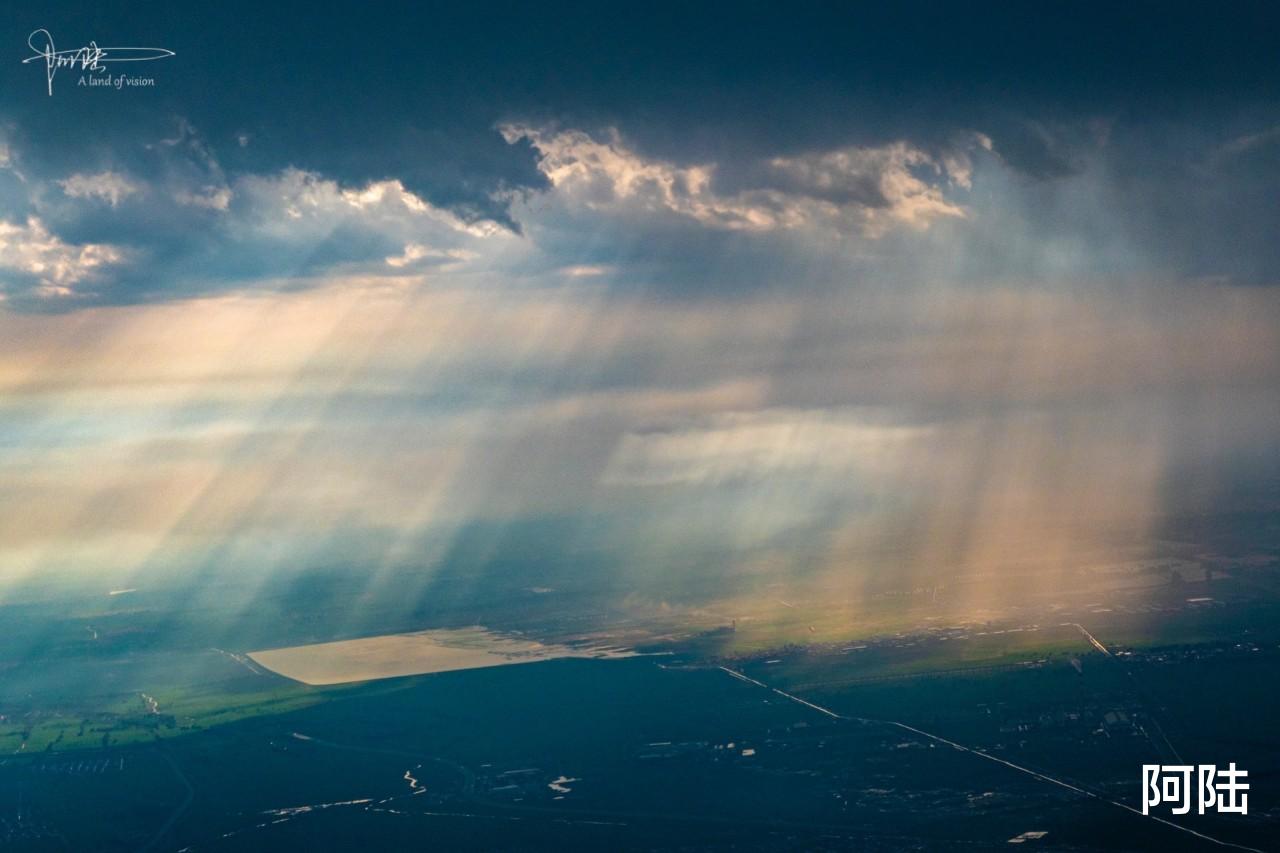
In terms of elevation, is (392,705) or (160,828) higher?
(392,705)

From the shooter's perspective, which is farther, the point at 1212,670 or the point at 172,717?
the point at 172,717

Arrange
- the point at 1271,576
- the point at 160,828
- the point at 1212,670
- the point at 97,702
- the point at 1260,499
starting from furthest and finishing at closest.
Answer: the point at 1260,499 → the point at 1271,576 → the point at 97,702 → the point at 1212,670 → the point at 160,828

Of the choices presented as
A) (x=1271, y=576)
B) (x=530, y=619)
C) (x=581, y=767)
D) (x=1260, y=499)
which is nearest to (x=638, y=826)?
(x=581, y=767)

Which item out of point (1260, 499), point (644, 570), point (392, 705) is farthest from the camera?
point (1260, 499)

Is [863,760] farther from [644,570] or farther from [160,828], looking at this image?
[644,570]

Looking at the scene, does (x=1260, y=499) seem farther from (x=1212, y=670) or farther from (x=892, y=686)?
(x=892, y=686)

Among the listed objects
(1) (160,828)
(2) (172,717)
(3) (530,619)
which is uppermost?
(3) (530,619)
